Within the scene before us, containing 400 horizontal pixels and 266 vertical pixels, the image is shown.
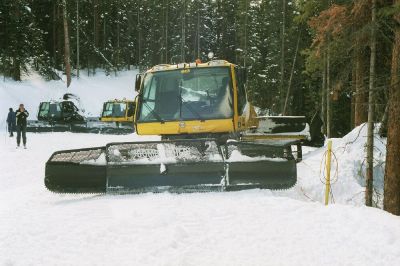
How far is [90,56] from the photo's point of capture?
5438cm

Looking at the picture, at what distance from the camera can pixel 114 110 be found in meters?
35.2

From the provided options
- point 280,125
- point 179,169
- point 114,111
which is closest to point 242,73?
point 179,169

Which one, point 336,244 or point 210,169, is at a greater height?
point 210,169

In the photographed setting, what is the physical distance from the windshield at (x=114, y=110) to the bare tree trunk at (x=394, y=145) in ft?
90.3

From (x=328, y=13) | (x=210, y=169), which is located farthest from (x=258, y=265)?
(x=328, y=13)

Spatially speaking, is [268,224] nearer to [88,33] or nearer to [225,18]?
[88,33]

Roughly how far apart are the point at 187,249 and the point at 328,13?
38.3ft

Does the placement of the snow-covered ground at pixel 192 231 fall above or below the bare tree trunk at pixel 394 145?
below

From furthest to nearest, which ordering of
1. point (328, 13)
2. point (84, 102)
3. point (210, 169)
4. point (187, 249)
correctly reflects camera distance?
A: 1. point (84, 102)
2. point (328, 13)
3. point (210, 169)
4. point (187, 249)

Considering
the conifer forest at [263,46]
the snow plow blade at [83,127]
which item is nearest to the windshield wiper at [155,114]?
the conifer forest at [263,46]

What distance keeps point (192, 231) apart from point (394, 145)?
5.01 metres

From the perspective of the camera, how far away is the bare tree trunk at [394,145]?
8820mm

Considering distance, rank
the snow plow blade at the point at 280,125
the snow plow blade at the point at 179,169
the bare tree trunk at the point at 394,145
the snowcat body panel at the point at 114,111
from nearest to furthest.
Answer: the snow plow blade at the point at 179,169 < the bare tree trunk at the point at 394,145 < the snow plow blade at the point at 280,125 < the snowcat body panel at the point at 114,111

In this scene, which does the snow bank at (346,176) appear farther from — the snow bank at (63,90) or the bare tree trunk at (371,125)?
the snow bank at (63,90)
